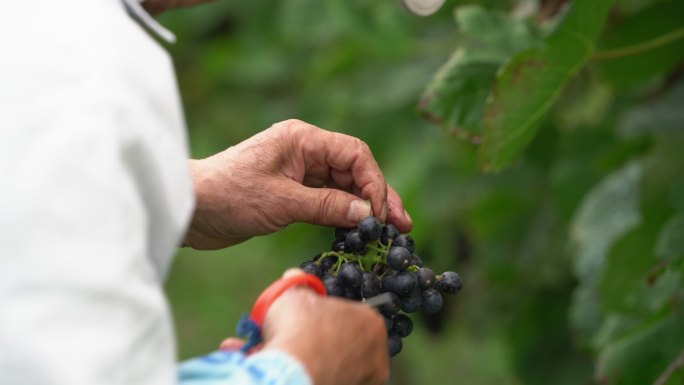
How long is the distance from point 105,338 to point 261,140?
79cm

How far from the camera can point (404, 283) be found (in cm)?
189

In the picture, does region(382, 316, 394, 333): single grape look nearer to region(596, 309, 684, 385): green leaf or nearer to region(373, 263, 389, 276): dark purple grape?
region(373, 263, 389, 276): dark purple grape

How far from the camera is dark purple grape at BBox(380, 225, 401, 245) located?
2.00 meters

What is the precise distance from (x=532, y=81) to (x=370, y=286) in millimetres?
840

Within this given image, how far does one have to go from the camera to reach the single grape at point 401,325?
1.94 metres

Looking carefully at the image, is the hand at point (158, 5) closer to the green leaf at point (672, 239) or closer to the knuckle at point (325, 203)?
the knuckle at point (325, 203)

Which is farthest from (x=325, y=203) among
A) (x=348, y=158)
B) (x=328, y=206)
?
(x=348, y=158)

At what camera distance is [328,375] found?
5.31 ft

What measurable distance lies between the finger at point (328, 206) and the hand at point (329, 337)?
1.08 feet

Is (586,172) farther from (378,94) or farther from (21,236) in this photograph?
(21,236)

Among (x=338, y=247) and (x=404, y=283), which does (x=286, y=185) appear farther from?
(x=404, y=283)

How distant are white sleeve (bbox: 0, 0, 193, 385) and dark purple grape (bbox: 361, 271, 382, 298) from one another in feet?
1.46

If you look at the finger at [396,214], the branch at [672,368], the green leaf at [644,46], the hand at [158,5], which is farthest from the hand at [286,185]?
the green leaf at [644,46]

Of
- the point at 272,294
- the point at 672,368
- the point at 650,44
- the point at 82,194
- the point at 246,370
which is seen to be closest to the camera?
the point at 82,194
